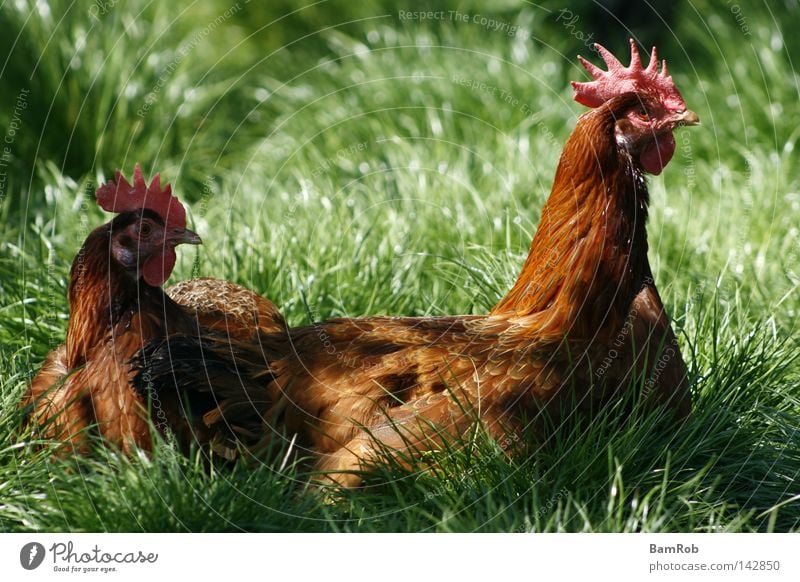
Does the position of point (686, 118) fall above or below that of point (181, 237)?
above

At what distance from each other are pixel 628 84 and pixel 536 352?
0.98m

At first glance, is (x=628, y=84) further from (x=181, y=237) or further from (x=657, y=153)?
(x=181, y=237)

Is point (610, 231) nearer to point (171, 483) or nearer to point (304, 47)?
point (171, 483)

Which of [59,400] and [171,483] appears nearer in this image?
[171,483]

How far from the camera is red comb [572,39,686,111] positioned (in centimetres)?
329

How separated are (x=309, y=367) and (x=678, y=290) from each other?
2.04m

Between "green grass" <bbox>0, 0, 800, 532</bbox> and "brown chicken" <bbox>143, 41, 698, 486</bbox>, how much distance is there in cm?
13

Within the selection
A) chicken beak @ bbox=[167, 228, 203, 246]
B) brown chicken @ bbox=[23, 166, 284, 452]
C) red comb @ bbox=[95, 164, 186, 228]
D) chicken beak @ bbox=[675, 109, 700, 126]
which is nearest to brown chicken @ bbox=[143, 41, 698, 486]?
chicken beak @ bbox=[675, 109, 700, 126]

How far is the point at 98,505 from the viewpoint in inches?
115

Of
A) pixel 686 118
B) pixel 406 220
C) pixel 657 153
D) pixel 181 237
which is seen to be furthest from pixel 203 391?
pixel 406 220

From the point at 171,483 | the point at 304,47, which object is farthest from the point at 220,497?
the point at 304,47

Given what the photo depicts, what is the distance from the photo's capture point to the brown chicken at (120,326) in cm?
327

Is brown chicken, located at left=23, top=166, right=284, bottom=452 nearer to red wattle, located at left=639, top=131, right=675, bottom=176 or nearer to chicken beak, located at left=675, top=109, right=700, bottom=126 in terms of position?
red wattle, located at left=639, top=131, right=675, bottom=176

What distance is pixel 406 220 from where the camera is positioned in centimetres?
497
